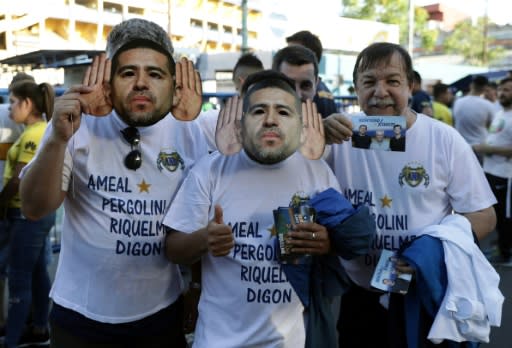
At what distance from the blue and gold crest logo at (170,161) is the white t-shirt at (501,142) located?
4752 mm

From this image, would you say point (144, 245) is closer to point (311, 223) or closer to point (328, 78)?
point (311, 223)

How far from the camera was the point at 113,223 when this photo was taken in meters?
2.02

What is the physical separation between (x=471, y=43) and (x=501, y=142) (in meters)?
51.6

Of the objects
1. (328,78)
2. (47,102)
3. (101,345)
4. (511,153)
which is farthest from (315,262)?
(328,78)

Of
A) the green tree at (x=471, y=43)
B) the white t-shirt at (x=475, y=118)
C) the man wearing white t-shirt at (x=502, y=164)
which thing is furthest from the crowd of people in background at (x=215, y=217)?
the green tree at (x=471, y=43)

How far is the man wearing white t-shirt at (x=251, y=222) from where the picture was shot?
194cm

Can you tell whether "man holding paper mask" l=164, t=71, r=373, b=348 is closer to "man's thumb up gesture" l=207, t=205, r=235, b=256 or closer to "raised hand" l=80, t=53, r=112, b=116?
"man's thumb up gesture" l=207, t=205, r=235, b=256

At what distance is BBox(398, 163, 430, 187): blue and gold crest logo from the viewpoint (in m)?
2.27

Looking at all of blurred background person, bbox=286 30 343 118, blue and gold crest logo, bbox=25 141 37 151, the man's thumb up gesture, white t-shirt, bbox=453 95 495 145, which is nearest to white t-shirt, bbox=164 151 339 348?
the man's thumb up gesture

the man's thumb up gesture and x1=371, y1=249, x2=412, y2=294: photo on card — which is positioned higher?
the man's thumb up gesture

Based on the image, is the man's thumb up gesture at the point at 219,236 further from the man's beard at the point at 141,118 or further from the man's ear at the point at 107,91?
the man's ear at the point at 107,91

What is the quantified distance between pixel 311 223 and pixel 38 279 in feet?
Answer: 9.30

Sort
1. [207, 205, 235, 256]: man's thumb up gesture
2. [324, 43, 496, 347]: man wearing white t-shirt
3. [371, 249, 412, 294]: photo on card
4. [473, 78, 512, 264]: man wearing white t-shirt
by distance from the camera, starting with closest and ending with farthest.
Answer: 1. [207, 205, 235, 256]: man's thumb up gesture
2. [371, 249, 412, 294]: photo on card
3. [324, 43, 496, 347]: man wearing white t-shirt
4. [473, 78, 512, 264]: man wearing white t-shirt

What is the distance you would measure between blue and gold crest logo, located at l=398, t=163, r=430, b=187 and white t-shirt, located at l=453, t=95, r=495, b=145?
5.24 metres
